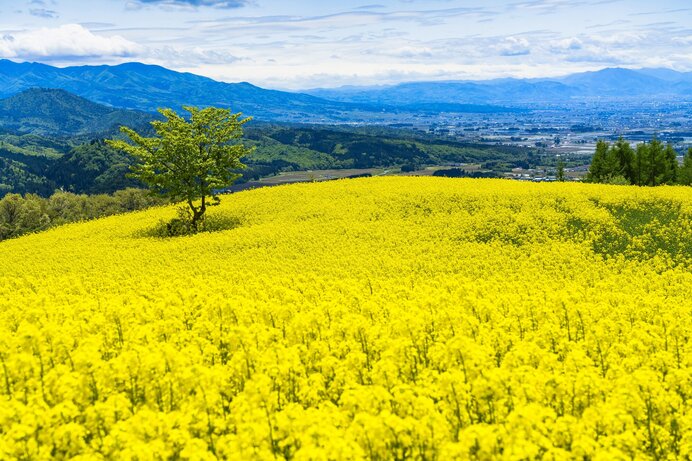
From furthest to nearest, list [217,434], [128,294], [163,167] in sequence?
[163,167] → [128,294] → [217,434]

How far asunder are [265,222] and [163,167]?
32.6ft

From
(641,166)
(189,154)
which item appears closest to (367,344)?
(189,154)

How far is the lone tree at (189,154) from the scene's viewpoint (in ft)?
161

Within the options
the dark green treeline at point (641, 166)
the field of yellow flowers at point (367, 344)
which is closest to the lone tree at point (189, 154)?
the field of yellow flowers at point (367, 344)

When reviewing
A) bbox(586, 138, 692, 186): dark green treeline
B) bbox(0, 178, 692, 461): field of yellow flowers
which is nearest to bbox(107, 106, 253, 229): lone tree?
bbox(0, 178, 692, 461): field of yellow flowers

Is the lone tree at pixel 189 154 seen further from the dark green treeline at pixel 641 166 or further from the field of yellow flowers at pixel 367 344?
the dark green treeline at pixel 641 166

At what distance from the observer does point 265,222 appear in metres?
51.1

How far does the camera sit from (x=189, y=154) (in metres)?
49.5

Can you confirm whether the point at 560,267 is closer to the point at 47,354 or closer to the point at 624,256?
the point at 624,256

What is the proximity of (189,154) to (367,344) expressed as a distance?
3642 centimetres

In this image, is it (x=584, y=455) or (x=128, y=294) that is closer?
(x=584, y=455)

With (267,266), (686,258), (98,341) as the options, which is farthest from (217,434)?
(686,258)

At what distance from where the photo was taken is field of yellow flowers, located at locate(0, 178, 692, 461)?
1112 centimetres

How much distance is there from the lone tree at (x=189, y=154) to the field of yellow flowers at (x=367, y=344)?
8.41 meters
